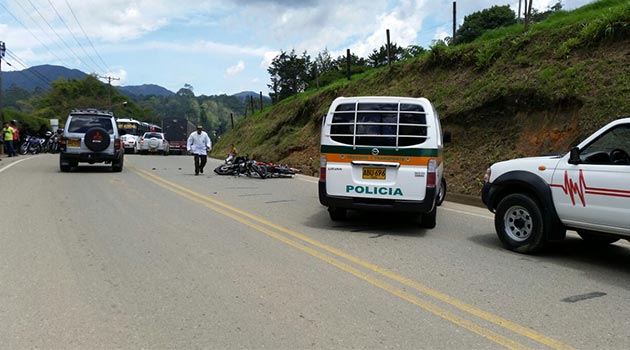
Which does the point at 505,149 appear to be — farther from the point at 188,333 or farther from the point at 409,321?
the point at 188,333

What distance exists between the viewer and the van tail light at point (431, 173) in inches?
299

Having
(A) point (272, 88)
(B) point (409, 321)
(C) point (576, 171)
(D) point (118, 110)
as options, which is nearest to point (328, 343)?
(B) point (409, 321)

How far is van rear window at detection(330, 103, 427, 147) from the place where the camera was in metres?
7.85

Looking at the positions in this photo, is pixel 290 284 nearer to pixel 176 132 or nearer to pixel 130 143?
pixel 130 143

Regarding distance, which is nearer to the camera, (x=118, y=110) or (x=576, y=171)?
(x=576, y=171)

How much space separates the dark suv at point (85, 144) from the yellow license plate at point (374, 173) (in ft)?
39.0

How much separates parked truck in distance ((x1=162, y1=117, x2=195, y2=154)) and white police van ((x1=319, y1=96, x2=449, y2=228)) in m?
36.6

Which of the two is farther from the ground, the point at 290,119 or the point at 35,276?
the point at 290,119

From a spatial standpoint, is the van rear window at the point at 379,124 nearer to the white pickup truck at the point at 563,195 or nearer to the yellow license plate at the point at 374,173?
the yellow license plate at the point at 374,173

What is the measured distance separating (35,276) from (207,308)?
6.89 ft

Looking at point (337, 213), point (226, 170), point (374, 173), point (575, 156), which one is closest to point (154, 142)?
point (226, 170)

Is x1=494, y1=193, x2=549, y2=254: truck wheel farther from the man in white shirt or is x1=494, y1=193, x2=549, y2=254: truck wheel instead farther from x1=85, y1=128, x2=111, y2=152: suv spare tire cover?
x1=85, y1=128, x2=111, y2=152: suv spare tire cover

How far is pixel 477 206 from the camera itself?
11.2 m

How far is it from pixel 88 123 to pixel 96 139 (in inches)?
44.0
